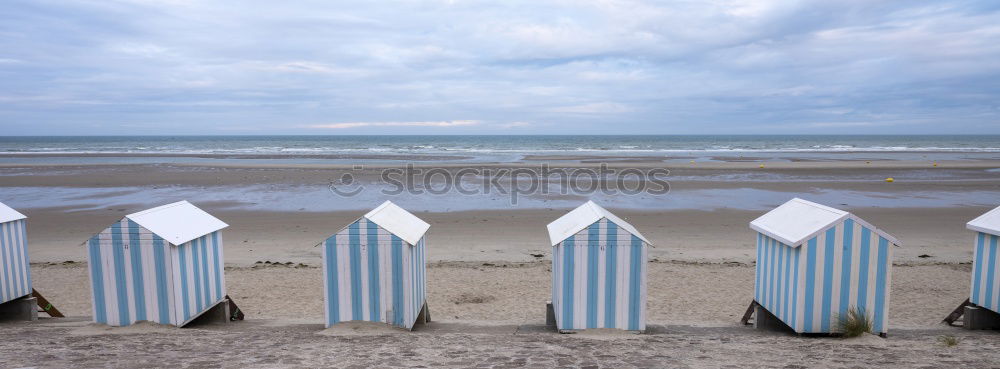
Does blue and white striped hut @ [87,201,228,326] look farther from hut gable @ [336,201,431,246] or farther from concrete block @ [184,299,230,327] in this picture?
hut gable @ [336,201,431,246]

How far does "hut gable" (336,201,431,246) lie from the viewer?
7125 mm

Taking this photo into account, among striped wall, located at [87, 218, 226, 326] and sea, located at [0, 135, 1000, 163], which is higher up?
striped wall, located at [87, 218, 226, 326]

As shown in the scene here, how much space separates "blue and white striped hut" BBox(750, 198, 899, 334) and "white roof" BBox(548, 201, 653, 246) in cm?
178

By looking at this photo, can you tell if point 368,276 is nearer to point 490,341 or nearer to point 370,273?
point 370,273

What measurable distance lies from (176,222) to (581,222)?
5434 millimetres

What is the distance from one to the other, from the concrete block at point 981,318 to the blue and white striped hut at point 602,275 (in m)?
4.73

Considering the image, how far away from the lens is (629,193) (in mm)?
25422

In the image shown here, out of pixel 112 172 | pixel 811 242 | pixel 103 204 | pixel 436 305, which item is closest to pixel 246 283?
pixel 436 305

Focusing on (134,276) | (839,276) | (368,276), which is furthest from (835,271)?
(134,276)

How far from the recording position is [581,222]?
732 centimetres

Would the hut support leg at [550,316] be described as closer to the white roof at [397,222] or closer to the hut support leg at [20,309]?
the white roof at [397,222]

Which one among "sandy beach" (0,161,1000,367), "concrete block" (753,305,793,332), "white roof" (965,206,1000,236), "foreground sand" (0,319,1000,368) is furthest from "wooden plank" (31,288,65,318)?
"white roof" (965,206,1000,236)

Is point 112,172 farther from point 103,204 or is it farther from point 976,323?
point 976,323

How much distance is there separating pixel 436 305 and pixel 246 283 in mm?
4168
